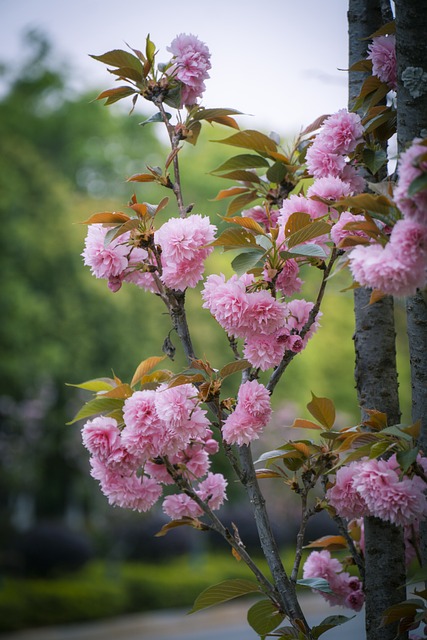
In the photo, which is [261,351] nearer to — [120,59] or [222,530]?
[222,530]

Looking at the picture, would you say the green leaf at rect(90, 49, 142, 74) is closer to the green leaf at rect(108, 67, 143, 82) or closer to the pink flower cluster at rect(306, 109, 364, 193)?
the green leaf at rect(108, 67, 143, 82)

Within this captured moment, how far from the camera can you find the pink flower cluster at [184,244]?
1500 mm

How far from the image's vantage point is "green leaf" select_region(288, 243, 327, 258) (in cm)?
139

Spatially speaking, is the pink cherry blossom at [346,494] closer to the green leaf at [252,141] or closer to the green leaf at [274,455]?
the green leaf at [274,455]

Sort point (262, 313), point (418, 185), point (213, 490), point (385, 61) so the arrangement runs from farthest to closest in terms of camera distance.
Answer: point (213, 490)
point (385, 61)
point (262, 313)
point (418, 185)

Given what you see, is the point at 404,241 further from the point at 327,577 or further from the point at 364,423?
the point at 327,577

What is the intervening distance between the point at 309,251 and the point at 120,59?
0.65 metres

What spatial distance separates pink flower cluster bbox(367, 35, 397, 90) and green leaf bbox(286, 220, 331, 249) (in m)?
0.45

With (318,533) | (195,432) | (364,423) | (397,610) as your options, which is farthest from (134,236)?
(318,533)

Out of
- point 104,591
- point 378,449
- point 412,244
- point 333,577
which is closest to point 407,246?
point 412,244

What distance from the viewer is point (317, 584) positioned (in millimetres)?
1682

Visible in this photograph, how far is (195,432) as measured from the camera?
4.94 ft

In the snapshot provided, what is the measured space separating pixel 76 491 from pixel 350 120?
48.6 feet

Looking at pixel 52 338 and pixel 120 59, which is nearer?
pixel 120 59
